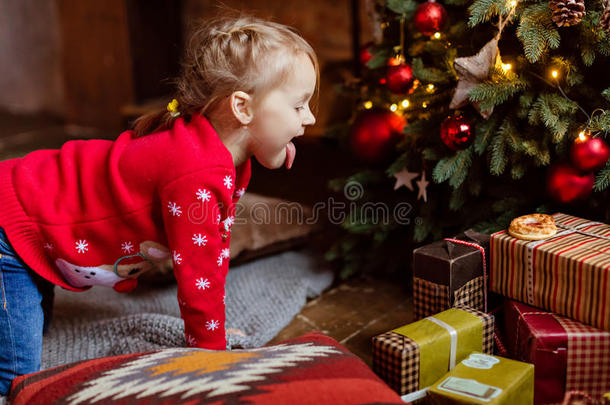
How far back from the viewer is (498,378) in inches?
37.4

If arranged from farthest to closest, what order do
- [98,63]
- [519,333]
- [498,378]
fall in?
[98,63] → [519,333] → [498,378]

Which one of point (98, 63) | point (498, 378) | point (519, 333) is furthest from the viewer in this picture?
point (98, 63)

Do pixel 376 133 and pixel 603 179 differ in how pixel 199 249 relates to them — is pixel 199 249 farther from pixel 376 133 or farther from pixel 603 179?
pixel 603 179

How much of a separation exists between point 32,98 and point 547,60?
366cm

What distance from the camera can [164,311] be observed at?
1.55 m

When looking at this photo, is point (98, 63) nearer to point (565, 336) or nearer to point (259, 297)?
point (259, 297)

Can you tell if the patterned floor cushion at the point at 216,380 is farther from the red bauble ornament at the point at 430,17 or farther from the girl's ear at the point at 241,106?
the red bauble ornament at the point at 430,17

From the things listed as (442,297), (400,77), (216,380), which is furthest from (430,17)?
(216,380)

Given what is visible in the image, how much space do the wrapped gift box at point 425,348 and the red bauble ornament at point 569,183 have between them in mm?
335

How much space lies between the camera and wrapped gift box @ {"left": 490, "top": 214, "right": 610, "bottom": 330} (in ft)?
3.34

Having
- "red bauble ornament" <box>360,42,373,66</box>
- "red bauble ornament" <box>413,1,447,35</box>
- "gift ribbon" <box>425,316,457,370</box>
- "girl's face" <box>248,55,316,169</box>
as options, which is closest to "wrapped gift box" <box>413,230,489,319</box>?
"gift ribbon" <box>425,316,457,370</box>

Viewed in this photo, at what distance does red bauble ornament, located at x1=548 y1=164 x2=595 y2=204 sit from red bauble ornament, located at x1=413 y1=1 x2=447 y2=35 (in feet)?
1.30

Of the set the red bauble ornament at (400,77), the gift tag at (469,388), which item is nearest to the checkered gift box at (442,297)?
the gift tag at (469,388)

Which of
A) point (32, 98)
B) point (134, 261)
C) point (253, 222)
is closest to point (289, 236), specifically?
point (253, 222)
